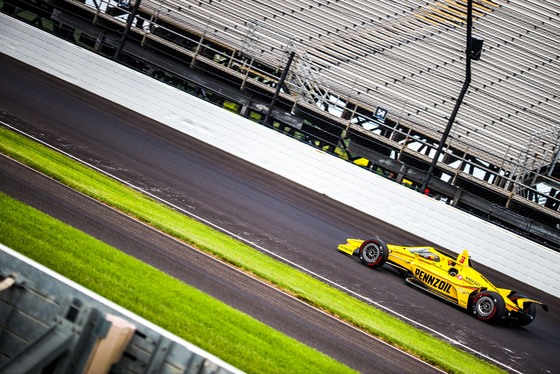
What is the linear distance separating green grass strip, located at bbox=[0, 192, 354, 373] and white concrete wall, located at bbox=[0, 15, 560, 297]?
9.05 m

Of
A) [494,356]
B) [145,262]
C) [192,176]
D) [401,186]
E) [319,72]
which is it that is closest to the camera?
[145,262]

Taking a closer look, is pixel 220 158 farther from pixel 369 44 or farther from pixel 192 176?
pixel 369 44

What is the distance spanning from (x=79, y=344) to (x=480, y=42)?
40.8 feet

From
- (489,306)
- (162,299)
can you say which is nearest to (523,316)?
(489,306)

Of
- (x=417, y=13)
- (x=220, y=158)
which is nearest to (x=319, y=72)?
(x=417, y=13)

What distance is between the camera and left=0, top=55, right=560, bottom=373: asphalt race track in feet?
20.9

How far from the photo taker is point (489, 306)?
922 cm

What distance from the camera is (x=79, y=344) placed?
107 inches

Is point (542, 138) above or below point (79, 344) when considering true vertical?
above

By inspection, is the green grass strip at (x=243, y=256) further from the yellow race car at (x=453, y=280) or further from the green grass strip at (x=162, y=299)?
the yellow race car at (x=453, y=280)

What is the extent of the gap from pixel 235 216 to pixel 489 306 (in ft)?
16.0

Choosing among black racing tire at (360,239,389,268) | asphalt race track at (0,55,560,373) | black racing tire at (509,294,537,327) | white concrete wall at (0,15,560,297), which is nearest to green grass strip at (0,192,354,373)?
asphalt race track at (0,55,560,373)

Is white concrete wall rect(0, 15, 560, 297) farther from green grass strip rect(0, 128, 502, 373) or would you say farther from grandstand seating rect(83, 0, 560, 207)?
green grass strip rect(0, 128, 502, 373)

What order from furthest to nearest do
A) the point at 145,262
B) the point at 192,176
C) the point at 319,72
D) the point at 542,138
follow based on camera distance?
the point at 319,72, the point at 542,138, the point at 192,176, the point at 145,262
